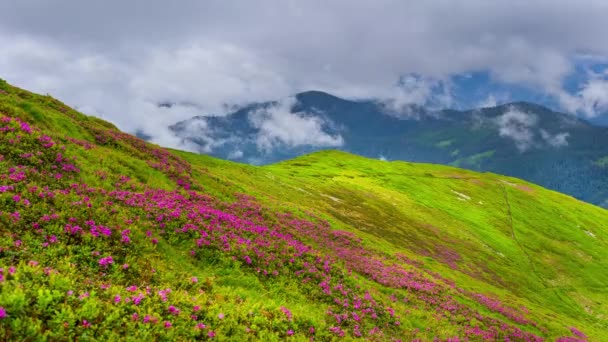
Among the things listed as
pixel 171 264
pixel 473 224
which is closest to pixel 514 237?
pixel 473 224

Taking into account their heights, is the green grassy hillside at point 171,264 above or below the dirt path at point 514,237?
below

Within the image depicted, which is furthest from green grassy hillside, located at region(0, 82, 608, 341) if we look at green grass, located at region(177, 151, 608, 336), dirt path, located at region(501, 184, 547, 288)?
dirt path, located at region(501, 184, 547, 288)

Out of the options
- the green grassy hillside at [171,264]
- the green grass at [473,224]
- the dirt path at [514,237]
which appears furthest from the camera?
the dirt path at [514,237]

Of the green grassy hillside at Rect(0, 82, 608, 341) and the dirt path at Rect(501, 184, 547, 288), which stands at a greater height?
the dirt path at Rect(501, 184, 547, 288)

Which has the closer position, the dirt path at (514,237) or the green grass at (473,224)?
the green grass at (473,224)

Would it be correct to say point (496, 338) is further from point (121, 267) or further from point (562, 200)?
point (562, 200)

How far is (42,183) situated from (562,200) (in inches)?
8326

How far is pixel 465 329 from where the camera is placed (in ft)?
90.8

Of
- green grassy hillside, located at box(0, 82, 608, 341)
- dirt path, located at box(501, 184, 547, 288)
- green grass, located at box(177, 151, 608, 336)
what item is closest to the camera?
green grassy hillside, located at box(0, 82, 608, 341)

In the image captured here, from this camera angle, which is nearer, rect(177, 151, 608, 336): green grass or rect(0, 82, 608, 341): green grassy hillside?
rect(0, 82, 608, 341): green grassy hillside

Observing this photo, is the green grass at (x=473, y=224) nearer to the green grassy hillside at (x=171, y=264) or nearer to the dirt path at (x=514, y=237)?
the dirt path at (x=514, y=237)

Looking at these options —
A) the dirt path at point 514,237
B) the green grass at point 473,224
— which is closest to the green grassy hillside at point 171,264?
the green grass at point 473,224

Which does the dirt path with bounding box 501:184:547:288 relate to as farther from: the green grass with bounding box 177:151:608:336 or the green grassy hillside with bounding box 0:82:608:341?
the green grassy hillside with bounding box 0:82:608:341

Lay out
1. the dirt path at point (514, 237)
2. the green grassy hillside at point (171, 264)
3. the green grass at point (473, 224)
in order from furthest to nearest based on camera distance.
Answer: the dirt path at point (514, 237), the green grass at point (473, 224), the green grassy hillside at point (171, 264)
